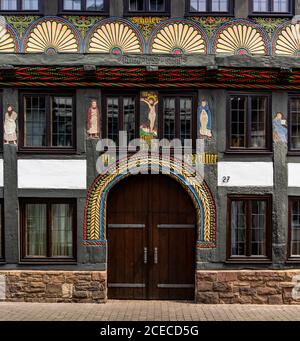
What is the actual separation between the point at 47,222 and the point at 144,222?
2115 millimetres

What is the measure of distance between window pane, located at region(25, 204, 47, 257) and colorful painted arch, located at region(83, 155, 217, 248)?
933 mm

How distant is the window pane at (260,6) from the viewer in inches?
423

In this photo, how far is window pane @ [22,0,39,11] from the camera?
10.7 meters

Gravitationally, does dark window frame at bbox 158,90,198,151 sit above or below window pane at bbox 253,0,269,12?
below

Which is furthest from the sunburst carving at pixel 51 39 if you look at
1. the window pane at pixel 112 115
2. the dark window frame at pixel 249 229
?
the dark window frame at pixel 249 229

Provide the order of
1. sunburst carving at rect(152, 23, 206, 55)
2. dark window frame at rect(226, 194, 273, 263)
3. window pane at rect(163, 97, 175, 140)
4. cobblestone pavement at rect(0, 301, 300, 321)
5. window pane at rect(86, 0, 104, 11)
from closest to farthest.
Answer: cobblestone pavement at rect(0, 301, 300, 321) < sunburst carving at rect(152, 23, 206, 55) < window pane at rect(86, 0, 104, 11) < dark window frame at rect(226, 194, 273, 263) < window pane at rect(163, 97, 175, 140)

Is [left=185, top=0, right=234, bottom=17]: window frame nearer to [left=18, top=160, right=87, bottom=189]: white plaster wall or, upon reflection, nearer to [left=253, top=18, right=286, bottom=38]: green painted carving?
[left=253, top=18, right=286, bottom=38]: green painted carving

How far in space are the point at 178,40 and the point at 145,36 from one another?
70 centimetres

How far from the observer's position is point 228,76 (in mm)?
10586

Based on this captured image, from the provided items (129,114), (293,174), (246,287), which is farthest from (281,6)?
(246,287)

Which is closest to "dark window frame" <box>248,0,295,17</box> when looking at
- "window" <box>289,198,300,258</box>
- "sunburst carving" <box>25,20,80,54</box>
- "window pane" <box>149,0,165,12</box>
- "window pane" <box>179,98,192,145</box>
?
"window pane" <box>149,0,165,12</box>

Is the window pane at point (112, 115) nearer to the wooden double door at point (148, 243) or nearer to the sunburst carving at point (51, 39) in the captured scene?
the wooden double door at point (148, 243)

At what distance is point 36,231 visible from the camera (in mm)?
10930

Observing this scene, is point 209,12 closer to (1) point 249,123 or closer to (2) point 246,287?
(1) point 249,123
